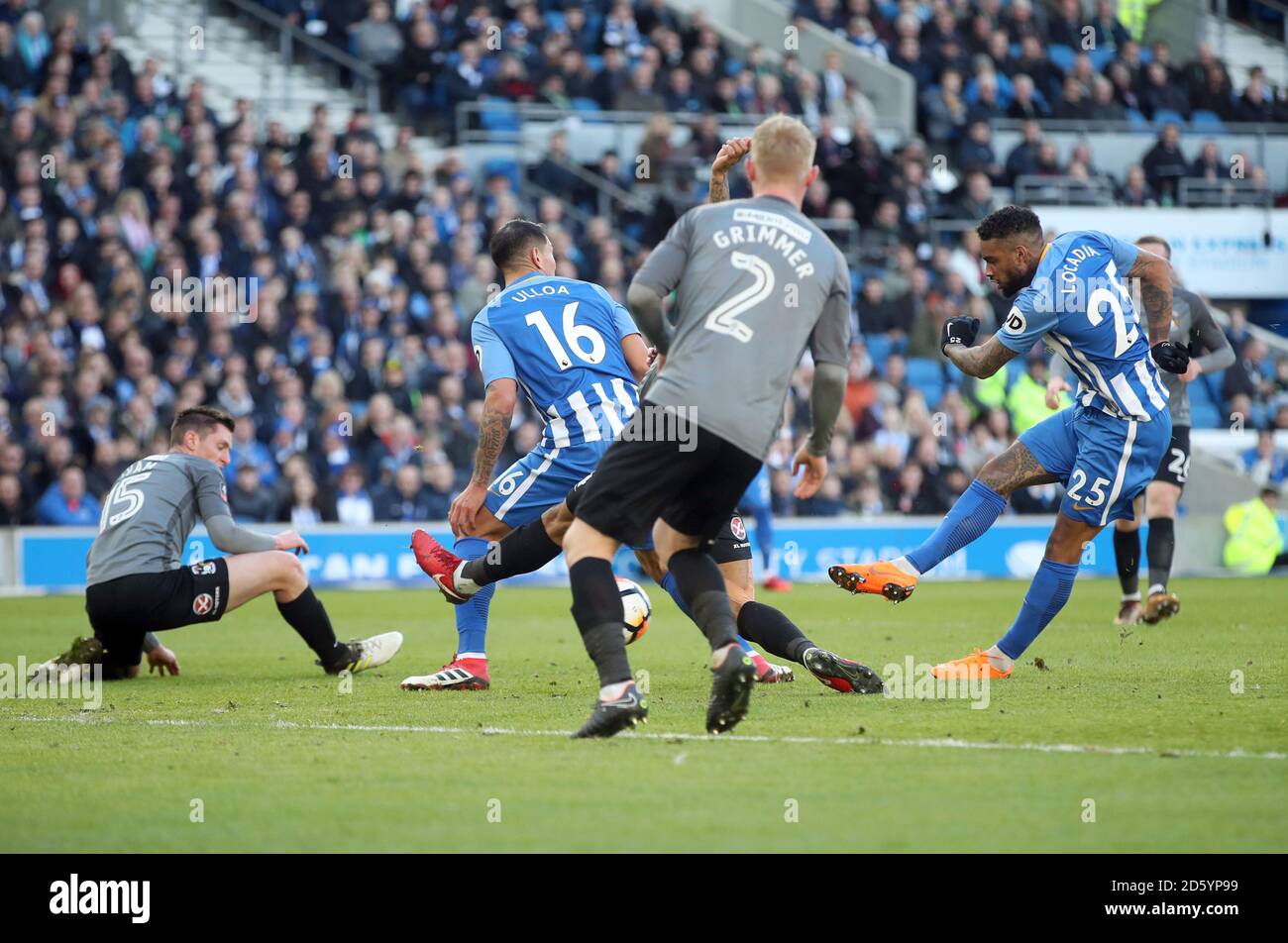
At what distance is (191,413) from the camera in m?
9.23

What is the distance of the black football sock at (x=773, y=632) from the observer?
24.8 feet

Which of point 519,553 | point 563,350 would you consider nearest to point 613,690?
point 519,553

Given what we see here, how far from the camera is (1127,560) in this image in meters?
12.3

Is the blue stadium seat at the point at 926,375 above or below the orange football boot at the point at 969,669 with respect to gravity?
above

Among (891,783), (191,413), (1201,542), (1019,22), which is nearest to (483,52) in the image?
(1019,22)

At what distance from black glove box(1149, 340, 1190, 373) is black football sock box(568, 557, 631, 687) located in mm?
3939

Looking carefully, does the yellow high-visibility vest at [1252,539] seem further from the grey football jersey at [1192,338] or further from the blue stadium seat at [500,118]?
the blue stadium seat at [500,118]

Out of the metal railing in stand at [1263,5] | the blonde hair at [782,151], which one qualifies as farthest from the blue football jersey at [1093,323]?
the metal railing in stand at [1263,5]

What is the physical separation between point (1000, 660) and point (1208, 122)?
2074cm

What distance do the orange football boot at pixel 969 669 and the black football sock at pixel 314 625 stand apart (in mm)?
3194

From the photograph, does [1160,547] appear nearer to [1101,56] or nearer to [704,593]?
[704,593]

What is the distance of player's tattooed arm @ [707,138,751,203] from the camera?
7.06 meters
